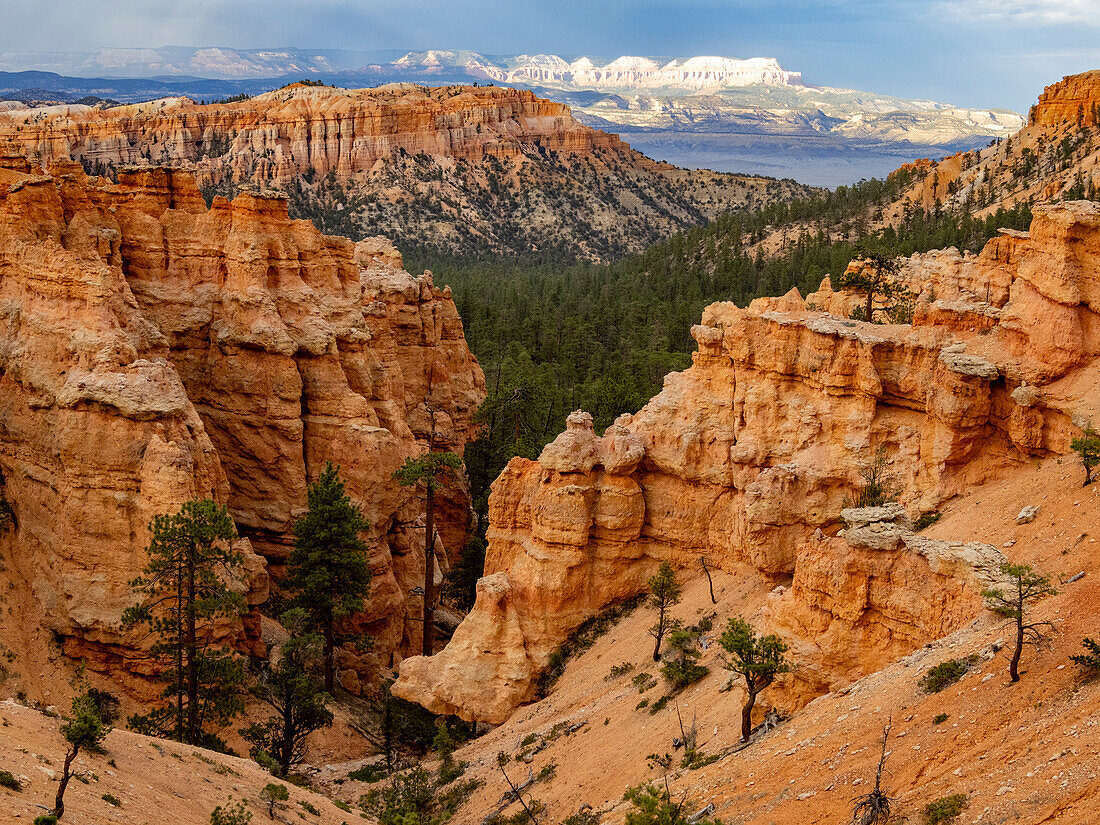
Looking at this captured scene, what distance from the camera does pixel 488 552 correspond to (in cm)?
2841

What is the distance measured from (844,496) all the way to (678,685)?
21.8 feet

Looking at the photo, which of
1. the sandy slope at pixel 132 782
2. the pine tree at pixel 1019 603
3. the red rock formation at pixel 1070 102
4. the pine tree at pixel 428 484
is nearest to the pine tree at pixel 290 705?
the sandy slope at pixel 132 782

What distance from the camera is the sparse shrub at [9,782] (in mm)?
14422

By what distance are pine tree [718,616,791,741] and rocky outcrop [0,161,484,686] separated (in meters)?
15.7

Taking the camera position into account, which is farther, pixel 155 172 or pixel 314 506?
pixel 155 172

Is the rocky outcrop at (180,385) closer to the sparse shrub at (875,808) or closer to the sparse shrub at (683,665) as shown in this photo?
the sparse shrub at (683,665)

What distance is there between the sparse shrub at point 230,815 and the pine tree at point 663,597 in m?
10.4

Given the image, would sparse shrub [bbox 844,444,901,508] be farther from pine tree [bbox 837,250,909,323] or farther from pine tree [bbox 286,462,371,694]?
pine tree [bbox 286,462,371,694]

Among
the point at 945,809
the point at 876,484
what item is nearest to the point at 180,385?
the point at 876,484

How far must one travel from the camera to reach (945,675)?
1423 centimetres

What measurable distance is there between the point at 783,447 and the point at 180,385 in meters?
17.5

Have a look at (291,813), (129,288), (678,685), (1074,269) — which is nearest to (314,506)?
(129,288)

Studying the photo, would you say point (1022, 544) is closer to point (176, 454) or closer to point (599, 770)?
point (599, 770)

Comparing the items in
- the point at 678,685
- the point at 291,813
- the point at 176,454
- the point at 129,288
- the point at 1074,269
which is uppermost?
the point at 1074,269
